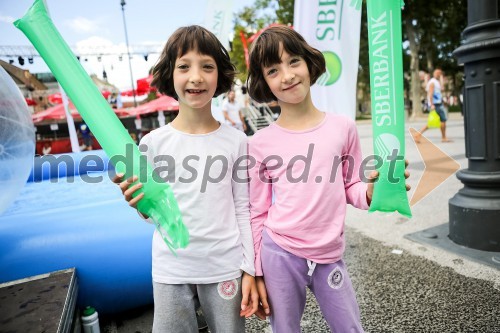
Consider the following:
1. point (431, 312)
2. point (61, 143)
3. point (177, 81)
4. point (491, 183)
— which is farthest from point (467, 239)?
point (61, 143)

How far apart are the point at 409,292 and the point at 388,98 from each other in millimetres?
1592

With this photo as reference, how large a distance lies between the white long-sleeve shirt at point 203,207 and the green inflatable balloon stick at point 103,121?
16 centimetres

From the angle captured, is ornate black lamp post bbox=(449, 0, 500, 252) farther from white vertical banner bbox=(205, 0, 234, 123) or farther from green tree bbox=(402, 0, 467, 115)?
green tree bbox=(402, 0, 467, 115)

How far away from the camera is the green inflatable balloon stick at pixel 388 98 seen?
111 centimetres

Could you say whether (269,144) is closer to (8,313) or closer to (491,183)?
(8,313)

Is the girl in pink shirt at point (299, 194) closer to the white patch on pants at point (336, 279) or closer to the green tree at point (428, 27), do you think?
the white patch on pants at point (336, 279)

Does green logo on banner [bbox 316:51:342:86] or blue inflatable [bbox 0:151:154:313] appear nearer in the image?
blue inflatable [bbox 0:151:154:313]

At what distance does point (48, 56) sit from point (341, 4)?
3465 mm

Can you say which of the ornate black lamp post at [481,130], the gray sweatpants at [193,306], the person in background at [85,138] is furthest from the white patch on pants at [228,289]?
the person in background at [85,138]

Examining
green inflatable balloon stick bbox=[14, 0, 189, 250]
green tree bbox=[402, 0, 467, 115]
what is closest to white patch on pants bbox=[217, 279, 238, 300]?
green inflatable balloon stick bbox=[14, 0, 189, 250]

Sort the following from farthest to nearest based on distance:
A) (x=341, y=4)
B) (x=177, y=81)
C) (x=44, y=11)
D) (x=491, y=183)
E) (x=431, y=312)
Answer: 1. (x=341, y=4)
2. (x=491, y=183)
3. (x=431, y=312)
4. (x=177, y=81)
5. (x=44, y=11)

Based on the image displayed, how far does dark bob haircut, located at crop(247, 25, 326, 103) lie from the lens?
4.36 feet

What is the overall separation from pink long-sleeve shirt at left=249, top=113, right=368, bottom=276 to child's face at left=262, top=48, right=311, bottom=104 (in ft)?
0.40

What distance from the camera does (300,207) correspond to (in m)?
1.31
